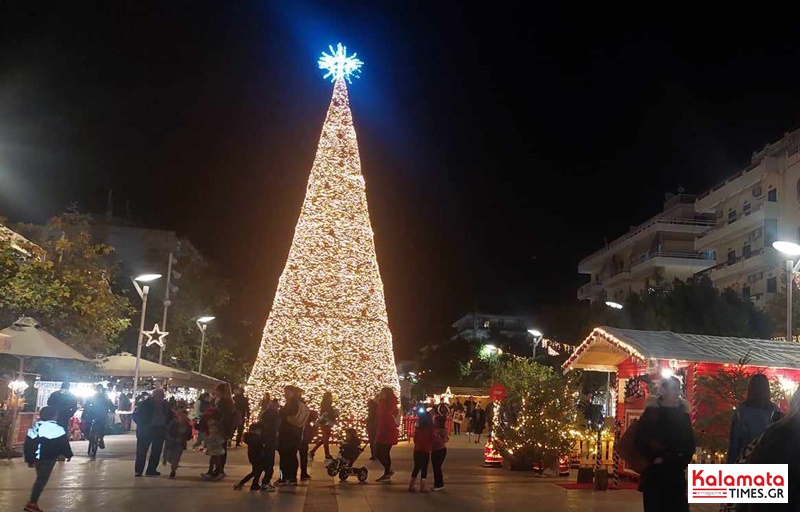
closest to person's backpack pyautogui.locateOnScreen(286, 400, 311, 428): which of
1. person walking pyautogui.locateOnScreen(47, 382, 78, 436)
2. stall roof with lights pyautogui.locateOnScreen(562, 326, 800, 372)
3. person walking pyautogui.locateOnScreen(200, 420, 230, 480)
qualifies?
person walking pyautogui.locateOnScreen(200, 420, 230, 480)

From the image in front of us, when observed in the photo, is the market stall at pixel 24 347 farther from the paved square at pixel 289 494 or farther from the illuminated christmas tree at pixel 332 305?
the illuminated christmas tree at pixel 332 305

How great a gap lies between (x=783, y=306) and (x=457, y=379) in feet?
159

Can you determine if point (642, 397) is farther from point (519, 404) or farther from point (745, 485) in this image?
point (745, 485)

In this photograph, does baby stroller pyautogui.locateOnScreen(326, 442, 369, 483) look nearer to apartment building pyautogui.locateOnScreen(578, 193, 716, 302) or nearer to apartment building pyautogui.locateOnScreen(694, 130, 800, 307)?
apartment building pyautogui.locateOnScreen(694, 130, 800, 307)

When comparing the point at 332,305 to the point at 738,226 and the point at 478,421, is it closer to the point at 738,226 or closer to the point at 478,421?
the point at 478,421

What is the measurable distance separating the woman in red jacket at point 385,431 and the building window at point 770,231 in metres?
34.1

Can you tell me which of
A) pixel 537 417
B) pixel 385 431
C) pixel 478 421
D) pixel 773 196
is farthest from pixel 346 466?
pixel 773 196

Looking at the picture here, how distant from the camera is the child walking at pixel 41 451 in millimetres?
9656

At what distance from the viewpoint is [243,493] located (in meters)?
12.8

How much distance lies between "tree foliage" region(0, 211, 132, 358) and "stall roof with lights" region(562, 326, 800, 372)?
47.0ft

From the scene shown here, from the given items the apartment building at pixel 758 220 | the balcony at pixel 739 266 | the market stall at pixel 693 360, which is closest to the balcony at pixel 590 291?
the apartment building at pixel 758 220

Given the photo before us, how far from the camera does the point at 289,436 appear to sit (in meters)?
13.5

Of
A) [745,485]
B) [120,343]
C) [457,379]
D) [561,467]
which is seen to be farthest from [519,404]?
[457,379]

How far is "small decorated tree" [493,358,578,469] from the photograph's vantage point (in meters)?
17.0
